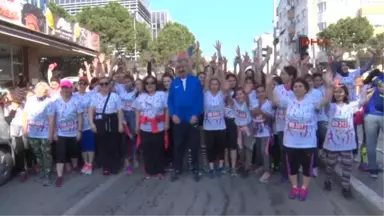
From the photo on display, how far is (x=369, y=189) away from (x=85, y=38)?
2104 centimetres

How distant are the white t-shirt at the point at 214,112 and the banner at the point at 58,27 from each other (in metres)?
13.7

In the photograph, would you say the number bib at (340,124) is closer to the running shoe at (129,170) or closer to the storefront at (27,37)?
the running shoe at (129,170)

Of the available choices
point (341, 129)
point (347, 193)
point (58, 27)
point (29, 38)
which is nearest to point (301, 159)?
point (341, 129)

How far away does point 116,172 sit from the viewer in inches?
311

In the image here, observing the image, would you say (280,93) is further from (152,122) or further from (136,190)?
(136,190)

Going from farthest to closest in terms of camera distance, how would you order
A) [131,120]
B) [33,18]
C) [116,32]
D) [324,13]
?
[324,13] → [116,32] → [33,18] → [131,120]

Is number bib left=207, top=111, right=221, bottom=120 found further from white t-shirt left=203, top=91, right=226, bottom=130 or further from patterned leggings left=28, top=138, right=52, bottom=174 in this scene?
patterned leggings left=28, top=138, right=52, bottom=174

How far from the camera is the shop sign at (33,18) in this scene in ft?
52.3

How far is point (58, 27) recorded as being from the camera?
20500mm

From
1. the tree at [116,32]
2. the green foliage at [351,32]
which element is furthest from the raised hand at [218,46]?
the green foliage at [351,32]

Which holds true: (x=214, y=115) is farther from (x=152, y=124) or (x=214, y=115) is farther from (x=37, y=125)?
(x=37, y=125)

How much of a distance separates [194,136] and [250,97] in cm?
118

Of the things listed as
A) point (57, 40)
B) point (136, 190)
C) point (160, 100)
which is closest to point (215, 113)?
point (160, 100)

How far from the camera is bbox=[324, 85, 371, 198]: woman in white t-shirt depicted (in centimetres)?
610
